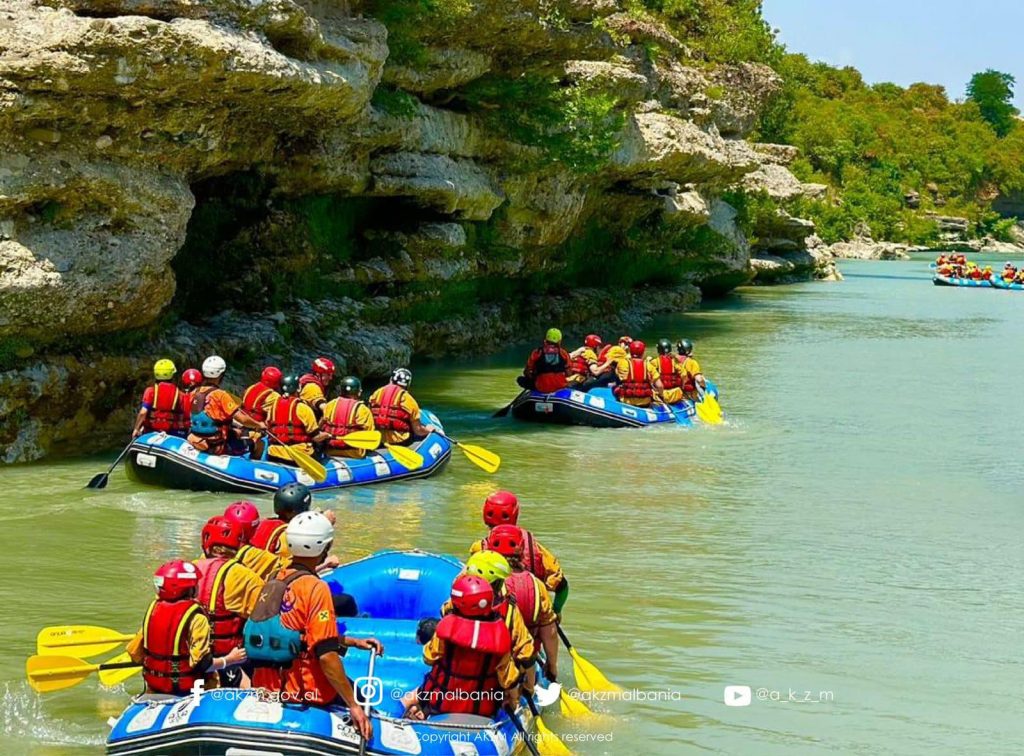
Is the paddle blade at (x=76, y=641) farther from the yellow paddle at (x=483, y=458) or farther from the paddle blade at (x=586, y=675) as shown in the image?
the yellow paddle at (x=483, y=458)

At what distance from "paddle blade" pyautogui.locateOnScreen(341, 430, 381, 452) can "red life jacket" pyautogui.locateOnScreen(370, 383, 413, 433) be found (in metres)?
0.52

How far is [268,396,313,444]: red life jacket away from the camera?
48.0 ft

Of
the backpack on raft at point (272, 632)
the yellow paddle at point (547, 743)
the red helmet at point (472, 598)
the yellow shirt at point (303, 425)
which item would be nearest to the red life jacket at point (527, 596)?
the yellow paddle at point (547, 743)

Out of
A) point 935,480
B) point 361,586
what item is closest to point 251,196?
point 935,480

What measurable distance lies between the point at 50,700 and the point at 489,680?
3.23 metres

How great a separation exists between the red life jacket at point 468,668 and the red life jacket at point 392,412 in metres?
8.55

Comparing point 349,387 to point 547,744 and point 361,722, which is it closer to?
point 547,744

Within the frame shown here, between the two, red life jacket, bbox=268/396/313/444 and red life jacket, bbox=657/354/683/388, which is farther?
red life jacket, bbox=657/354/683/388

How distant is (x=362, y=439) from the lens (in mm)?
15242

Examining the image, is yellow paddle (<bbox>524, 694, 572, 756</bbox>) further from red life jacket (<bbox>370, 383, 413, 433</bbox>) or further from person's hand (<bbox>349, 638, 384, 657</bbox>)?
red life jacket (<bbox>370, 383, 413, 433</bbox>)

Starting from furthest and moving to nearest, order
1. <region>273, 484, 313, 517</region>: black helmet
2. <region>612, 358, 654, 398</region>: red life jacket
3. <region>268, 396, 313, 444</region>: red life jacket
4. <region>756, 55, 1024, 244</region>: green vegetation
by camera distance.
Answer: <region>756, 55, 1024, 244</region>: green vegetation
<region>612, 358, 654, 398</region>: red life jacket
<region>268, 396, 313, 444</region>: red life jacket
<region>273, 484, 313, 517</region>: black helmet

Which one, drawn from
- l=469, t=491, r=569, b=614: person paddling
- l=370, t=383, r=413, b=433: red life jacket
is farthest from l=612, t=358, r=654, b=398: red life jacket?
l=469, t=491, r=569, b=614: person paddling

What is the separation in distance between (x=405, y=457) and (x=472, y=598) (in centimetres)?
866

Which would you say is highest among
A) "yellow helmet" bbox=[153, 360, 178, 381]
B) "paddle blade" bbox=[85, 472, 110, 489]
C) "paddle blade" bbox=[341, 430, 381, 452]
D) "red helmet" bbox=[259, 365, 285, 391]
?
"yellow helmet" bbox=[153, 360, 178, 381]
